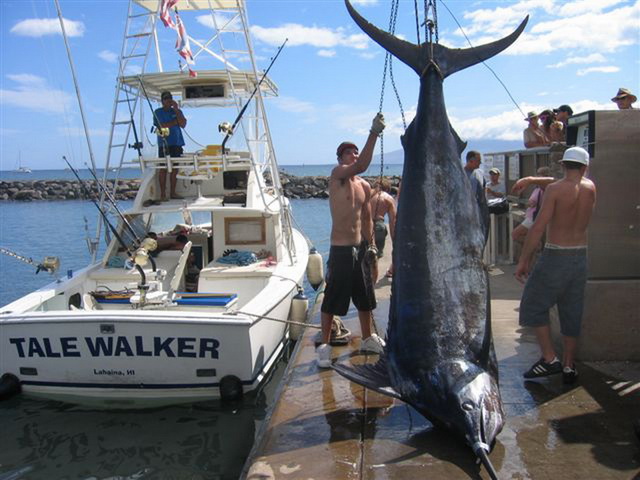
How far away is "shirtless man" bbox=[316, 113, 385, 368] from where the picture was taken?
402 cm

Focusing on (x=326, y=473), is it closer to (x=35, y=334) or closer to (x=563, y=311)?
(x=563, y=311)

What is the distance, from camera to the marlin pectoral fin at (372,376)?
9.27 ft

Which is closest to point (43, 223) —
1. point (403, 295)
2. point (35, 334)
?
point (35, 334)

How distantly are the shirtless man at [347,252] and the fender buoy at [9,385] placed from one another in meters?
2.81

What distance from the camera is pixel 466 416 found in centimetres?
257

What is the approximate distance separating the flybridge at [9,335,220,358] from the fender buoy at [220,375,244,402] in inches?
8.9

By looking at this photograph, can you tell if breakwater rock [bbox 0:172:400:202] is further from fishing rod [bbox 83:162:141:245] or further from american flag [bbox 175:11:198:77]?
fishing rod [bbox 83:162:141:245]

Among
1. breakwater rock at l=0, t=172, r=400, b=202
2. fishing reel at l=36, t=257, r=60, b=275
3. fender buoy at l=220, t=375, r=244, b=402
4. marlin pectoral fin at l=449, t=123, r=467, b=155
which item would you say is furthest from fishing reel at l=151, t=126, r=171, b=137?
breakwater rock at l=0, t=172, r=400, b=202

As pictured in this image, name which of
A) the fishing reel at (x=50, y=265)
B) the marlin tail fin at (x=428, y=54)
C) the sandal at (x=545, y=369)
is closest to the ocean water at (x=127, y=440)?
the fishing reel at (x=50, y=265)

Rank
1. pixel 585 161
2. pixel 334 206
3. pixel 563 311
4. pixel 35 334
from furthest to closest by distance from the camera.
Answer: pixel 35 334 → pixel 334 206 → pixel 563 311 → pixel 585 161

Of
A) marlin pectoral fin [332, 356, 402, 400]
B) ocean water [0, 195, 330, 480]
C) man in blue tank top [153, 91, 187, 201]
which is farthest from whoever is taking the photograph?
man in blue tank top [153, 91, 187, 201]

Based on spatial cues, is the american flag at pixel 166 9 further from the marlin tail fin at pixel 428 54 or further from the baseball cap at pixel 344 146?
the marlin tail fin at pixel 428 54

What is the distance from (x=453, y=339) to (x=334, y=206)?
1554mm

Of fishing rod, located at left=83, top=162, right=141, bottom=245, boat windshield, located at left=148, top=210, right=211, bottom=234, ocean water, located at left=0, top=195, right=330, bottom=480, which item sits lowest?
ocean water, located at left=0, top=195, right=330, bottom=480
